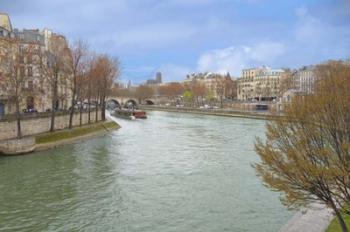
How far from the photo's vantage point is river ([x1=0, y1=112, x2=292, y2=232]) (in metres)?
20.5

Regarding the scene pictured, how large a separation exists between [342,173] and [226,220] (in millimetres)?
8459

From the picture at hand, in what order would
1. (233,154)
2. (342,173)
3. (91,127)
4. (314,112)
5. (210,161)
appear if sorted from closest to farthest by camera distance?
(342,173) → (314,112) → (210,161) → (233,154) → (91,127)

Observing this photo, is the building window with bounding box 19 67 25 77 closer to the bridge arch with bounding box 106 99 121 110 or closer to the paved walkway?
the paved walkway

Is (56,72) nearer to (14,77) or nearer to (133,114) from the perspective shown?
(14,77)

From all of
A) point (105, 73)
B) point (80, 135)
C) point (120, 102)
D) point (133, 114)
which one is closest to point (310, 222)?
point (80, 135)

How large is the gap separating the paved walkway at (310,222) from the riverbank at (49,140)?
2889 cm

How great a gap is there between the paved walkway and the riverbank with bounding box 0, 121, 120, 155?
28886mm

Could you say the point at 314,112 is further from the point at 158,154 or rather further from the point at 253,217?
the point at 158,154

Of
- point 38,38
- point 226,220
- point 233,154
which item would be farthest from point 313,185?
point 38,38

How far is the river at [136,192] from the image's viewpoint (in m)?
20.5

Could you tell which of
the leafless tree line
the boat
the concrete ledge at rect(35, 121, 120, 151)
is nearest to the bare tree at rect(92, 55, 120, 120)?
the leafless tree line

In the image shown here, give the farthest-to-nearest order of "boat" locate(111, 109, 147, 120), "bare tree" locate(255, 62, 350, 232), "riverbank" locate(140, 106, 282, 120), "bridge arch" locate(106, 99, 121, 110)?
"bridge arch" locate(106, 99, 121, 110) → "boat" locate(111, 109, 147, 120) → "riverbank" locate(140, 106, 282, 120) → "bare tree" locate(255, 62, 350, 232)

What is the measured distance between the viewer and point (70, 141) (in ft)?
164

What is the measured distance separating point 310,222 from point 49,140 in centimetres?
3435
